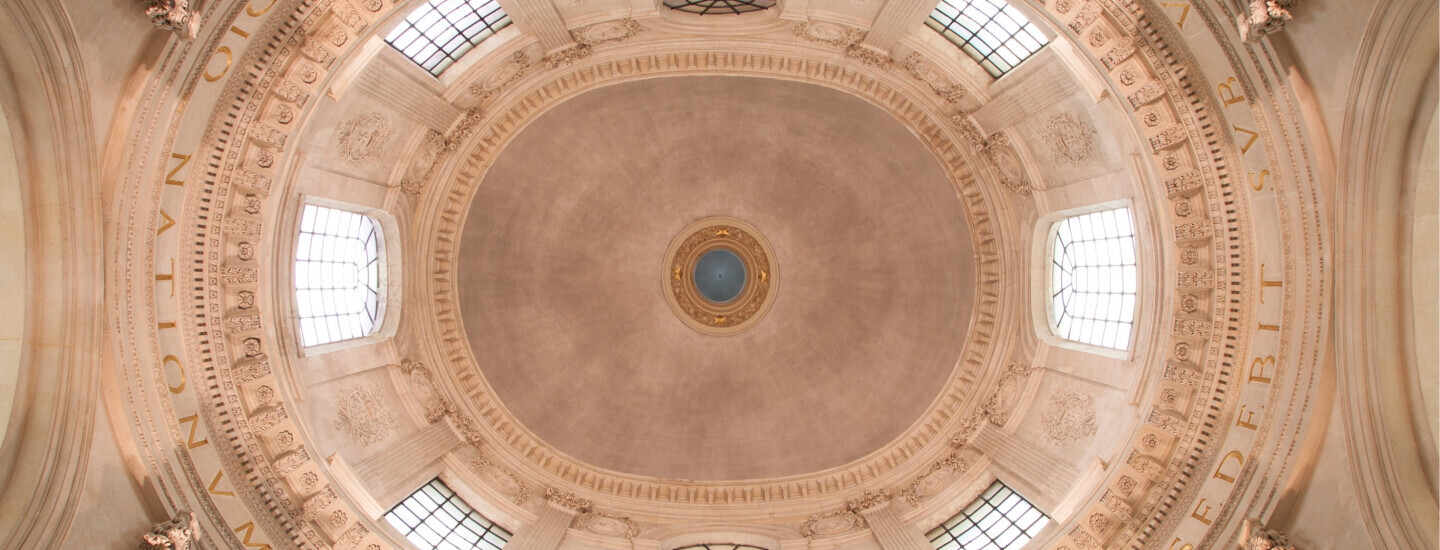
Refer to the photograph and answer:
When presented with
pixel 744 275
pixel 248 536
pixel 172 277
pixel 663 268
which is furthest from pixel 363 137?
pixel 744 275

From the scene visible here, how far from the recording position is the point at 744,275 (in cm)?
2648

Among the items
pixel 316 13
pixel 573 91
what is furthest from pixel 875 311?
pixel 316 13

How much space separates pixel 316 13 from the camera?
14.5 meters

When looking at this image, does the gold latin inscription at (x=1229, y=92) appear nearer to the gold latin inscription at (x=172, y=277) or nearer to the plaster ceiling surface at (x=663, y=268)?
the plaster ceiling surface at (x=663, y=268)

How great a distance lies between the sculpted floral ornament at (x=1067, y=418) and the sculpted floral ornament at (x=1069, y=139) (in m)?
5.83

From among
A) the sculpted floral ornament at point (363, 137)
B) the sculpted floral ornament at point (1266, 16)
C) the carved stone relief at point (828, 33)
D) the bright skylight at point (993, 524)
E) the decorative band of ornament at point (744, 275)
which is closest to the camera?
Result: the sculpted floral ornament at point (1266, 16)

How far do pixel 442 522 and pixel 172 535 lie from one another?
7.43 meters

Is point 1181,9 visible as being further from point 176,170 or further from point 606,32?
point 176,170

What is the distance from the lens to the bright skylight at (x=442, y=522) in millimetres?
19438

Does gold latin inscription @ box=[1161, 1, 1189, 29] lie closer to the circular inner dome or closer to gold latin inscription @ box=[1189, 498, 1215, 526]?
gold latin inscription @ box=[1189, 498, 1215, 526]

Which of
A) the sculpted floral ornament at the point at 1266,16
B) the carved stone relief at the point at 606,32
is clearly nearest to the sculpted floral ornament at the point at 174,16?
the carved stone relief at the point at 606,32

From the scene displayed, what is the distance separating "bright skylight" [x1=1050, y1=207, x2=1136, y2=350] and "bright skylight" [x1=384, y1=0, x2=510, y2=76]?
15.5m

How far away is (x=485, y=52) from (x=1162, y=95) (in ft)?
49.0

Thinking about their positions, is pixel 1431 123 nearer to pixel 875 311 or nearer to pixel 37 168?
pixel 875 311
